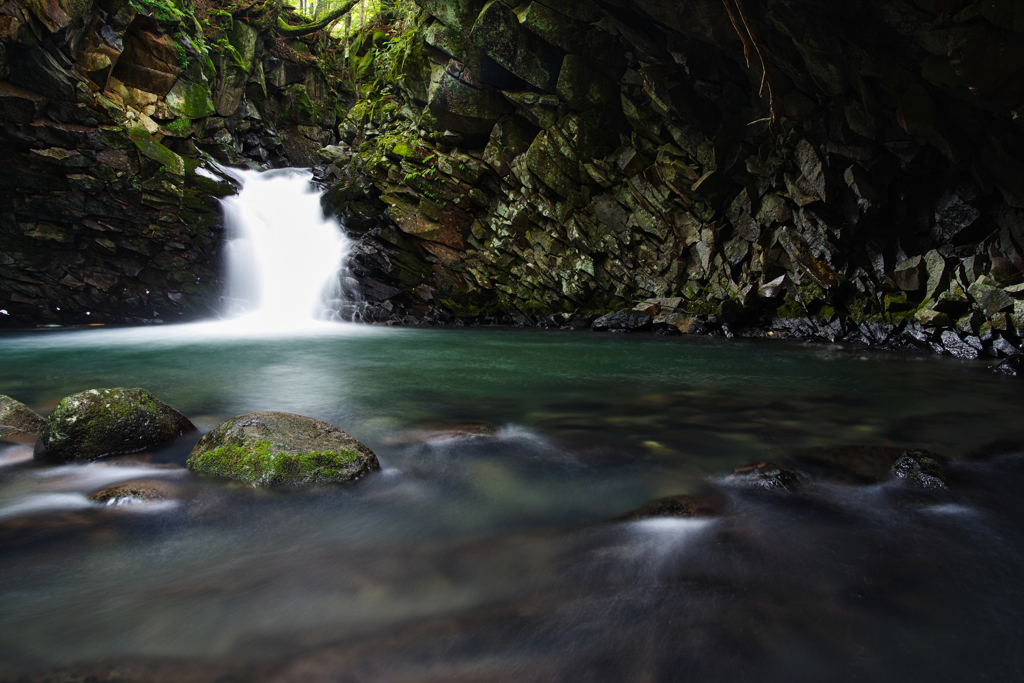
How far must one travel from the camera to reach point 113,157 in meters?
16.4

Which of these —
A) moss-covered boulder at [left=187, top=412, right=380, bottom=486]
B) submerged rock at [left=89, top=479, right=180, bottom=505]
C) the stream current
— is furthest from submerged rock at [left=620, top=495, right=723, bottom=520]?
submerged rock at [left=89, top=479, right=180, bottom=505]

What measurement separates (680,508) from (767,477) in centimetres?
94

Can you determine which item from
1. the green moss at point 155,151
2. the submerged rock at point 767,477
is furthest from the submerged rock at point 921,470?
the green moss at point 155,151

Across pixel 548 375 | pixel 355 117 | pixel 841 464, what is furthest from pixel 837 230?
pixel 355 117

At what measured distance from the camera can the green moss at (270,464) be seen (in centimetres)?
381

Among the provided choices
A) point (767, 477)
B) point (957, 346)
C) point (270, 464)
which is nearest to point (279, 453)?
point (270, 464)

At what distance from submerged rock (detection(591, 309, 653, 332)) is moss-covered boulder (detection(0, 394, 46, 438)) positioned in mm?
15384

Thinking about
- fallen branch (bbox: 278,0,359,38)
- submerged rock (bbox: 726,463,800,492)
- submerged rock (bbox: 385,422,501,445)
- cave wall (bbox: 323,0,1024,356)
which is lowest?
submerged rock (bbox: 385,422,501,445)

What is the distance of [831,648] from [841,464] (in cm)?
265

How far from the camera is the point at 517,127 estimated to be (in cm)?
1705

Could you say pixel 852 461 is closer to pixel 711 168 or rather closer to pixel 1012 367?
pixel 1012 367

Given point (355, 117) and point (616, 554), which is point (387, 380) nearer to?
point (616, 554)

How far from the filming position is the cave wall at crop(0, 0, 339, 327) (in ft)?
47.1

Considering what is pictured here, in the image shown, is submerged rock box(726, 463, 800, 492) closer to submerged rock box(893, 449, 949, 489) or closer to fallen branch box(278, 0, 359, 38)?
submerged rock box(893, 449, 949, 489)
